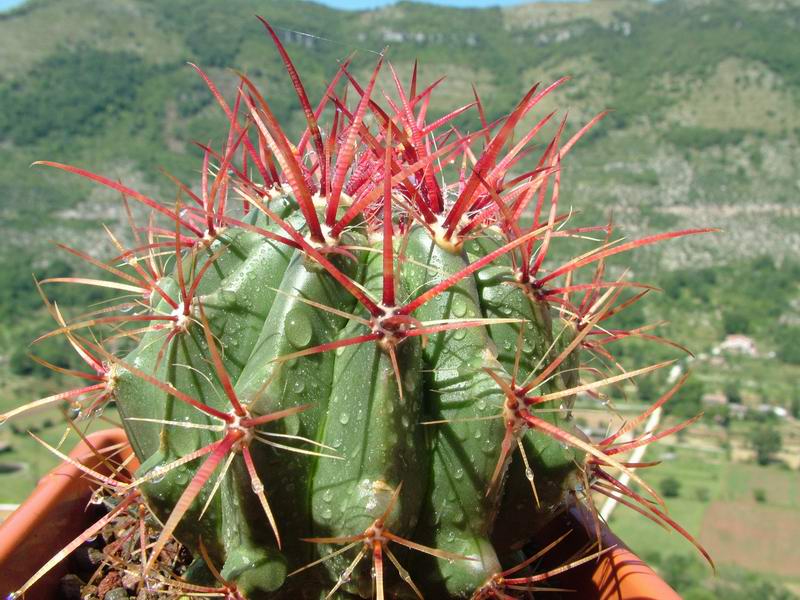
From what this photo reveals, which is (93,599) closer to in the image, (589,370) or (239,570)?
(239,570)

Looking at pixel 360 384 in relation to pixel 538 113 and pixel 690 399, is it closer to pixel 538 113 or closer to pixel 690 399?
pixel 690 399

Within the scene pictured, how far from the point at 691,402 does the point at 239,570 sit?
37.7 m

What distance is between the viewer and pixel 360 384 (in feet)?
3.77

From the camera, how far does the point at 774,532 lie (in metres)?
30.5

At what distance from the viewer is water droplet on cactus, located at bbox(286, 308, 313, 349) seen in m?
1.19

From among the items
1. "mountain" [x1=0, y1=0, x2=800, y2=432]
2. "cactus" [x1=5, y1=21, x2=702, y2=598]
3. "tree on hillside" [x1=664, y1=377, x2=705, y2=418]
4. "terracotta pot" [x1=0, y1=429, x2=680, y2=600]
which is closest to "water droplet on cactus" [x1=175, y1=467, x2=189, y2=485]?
"cactus" [x1=5, y1=21, x2=702, y2=598]

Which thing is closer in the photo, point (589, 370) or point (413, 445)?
point (413, 445)

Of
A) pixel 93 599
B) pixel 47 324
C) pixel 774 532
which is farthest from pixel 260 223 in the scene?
pixel 47 324

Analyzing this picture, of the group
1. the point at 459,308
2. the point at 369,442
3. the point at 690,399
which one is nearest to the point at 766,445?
the point at 690,399

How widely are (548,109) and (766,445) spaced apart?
2633 centimetres

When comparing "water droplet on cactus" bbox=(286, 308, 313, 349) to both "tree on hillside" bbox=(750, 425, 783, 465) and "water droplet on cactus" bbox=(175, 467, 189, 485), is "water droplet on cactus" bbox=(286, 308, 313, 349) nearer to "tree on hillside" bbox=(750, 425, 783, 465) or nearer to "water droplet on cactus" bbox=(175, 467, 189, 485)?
"water droplet on cactus" bbox=(175, 467, 189, 485)

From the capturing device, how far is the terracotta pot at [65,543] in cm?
154

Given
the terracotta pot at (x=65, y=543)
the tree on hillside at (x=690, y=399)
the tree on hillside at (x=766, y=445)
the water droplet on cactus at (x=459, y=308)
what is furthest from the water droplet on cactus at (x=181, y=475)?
the tree on hillside at (x=766, y=445)

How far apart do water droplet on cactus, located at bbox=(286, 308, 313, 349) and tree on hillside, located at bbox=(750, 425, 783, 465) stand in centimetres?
4011
